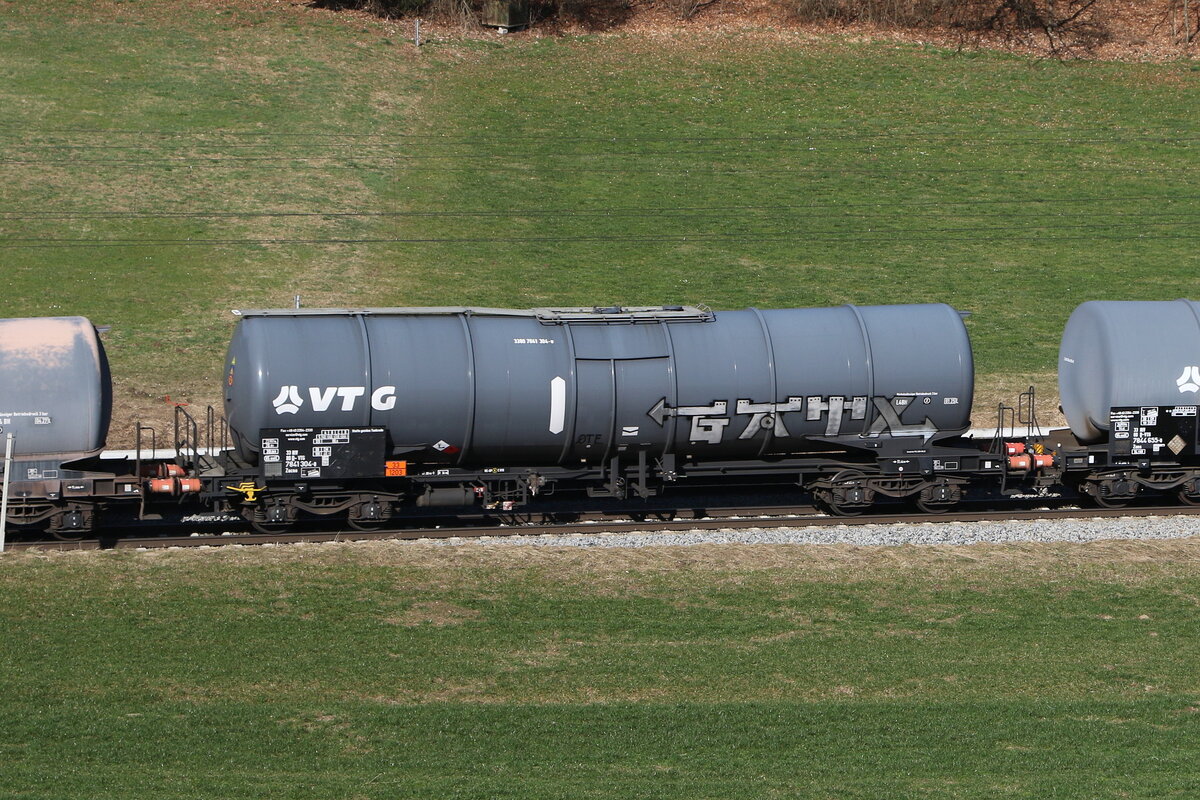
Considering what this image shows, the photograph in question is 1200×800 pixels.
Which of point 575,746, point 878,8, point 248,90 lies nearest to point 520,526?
point 575,746

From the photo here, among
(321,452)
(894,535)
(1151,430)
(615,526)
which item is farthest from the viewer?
Result: (1151,430)

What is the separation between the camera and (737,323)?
79.3 feet

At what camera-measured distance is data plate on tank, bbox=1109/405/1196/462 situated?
81.4ft

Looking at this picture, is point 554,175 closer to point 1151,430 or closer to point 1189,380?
point 1151,430

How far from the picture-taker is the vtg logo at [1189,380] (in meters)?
24.7

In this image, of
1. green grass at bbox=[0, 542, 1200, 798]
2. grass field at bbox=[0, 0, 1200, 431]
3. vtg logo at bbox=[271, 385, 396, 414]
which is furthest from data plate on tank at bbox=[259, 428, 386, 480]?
grass field at bbox=[0, 0, 1200, 431]

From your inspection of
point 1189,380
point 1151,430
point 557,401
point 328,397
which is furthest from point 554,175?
point 1189,380

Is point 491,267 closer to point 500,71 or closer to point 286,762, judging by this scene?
point 500,71

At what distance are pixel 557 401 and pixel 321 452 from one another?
3922mm

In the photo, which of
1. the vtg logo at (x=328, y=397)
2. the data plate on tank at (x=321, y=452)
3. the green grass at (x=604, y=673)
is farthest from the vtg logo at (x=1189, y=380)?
the data plate on tank at (x=321, y=452)

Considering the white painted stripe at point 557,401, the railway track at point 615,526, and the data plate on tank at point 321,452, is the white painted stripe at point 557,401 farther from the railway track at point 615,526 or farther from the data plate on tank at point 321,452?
the data plate on tank at point 321,452

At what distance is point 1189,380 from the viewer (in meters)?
24.8

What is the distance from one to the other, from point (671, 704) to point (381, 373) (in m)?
8.84

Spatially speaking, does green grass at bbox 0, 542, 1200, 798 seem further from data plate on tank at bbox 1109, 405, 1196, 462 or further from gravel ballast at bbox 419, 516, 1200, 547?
data plate on tank at bbox 1109, 405, 1196, 462
